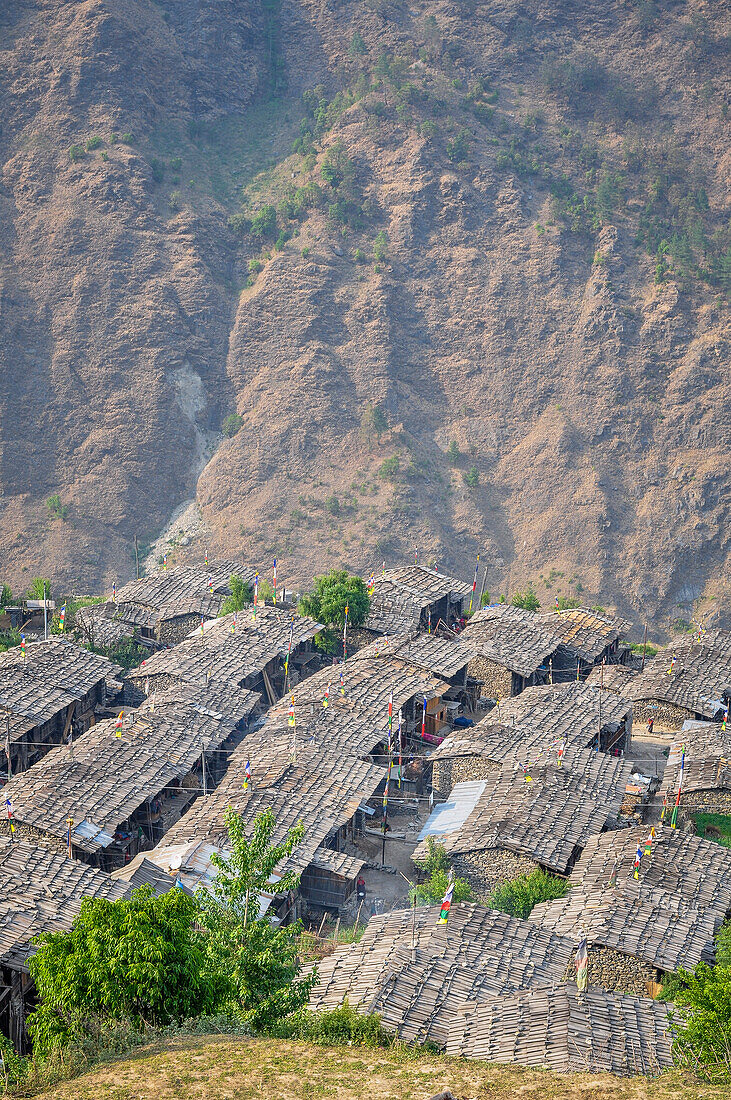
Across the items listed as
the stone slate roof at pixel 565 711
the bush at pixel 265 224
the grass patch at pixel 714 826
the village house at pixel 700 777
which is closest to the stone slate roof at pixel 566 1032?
the grass patch at pixel 714 826

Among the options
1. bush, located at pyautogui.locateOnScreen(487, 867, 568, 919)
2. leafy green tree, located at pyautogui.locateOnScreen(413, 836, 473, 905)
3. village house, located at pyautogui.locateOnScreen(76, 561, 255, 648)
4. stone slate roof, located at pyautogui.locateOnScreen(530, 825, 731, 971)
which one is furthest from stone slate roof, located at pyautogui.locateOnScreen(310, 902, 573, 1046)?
village house, located at pyautogui.locateOnScreen(76, 561, 255, 648)

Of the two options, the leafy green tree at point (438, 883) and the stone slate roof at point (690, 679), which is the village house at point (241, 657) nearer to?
the leafy green tree at point (438, 883)

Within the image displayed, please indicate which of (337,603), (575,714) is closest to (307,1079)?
(575,714)

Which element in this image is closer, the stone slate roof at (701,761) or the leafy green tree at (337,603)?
the stone slate roof at (701,761)

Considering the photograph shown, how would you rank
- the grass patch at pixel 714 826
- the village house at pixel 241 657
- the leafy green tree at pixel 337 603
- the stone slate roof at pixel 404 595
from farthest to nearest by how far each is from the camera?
1. the stone slate roof at pixel 404 595
2. the leafy green tree at pixel 337 603
3. the village house at pixel 241 657
4. the grass patch at pixel 714 826

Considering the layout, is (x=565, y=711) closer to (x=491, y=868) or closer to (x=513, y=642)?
(x=513, y=642)

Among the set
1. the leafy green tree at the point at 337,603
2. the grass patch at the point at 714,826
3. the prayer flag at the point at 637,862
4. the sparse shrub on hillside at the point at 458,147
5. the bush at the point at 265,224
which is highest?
the sparse shrub on hillside at the point at 458,147

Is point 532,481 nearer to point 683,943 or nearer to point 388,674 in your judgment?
point 388,674
